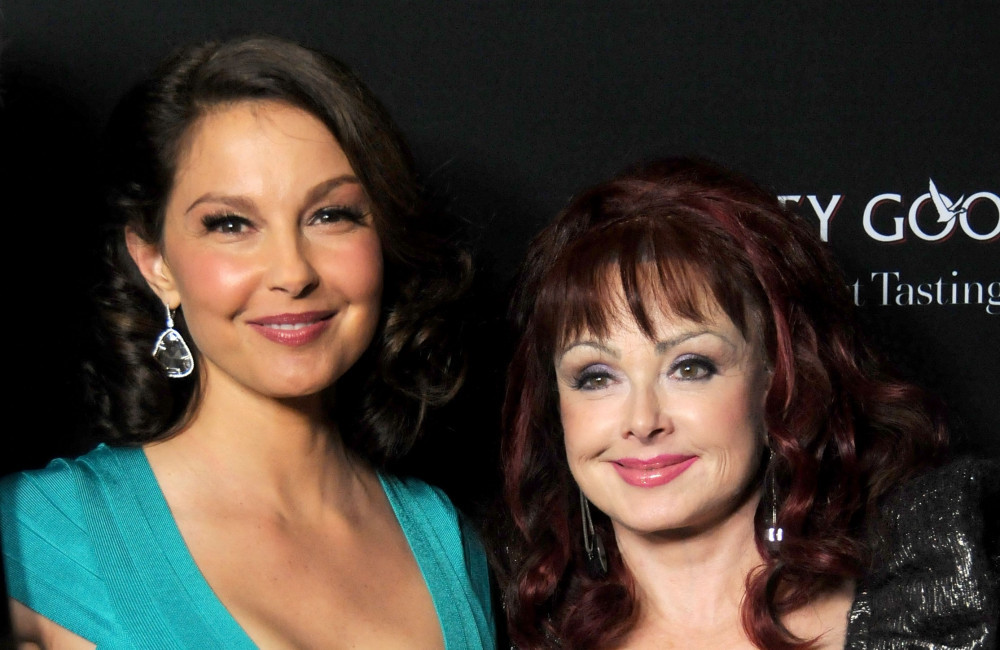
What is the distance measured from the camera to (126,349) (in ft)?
7.04

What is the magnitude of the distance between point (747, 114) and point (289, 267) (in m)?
1.11

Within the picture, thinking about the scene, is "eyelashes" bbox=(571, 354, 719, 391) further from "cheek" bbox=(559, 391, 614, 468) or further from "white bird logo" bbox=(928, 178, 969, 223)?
"white bird logo" bbox=(928, 178, 969, 223)

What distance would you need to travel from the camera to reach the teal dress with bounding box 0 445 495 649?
5.93 ft

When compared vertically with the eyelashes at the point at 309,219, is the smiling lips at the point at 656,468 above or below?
below

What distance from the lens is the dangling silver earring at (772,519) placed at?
6.57ft

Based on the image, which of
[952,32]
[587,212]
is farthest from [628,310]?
[952,32]

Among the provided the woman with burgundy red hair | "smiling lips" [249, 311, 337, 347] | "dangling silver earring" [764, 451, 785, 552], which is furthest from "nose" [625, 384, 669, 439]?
"smiling lips" [249, 311, 337, 347]

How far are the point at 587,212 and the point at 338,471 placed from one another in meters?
0.66

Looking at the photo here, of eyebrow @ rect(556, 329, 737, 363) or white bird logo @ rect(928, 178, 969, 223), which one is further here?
white bird logo @ rect(928, 178, 969, 223)

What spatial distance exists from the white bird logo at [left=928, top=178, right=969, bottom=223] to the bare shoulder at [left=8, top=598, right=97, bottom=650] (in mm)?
1846

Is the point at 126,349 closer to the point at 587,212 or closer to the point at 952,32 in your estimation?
the point at 587,212

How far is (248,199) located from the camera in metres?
1.91

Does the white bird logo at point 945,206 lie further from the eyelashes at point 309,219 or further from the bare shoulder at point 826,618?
the eyelashes at point 309,219

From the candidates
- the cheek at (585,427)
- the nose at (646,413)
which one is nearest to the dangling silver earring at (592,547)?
the cheek at (585,427)
